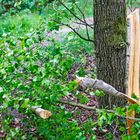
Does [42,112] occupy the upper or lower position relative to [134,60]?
lower

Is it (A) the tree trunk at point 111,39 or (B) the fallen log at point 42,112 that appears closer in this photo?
(B) the fallen log at point 42,112

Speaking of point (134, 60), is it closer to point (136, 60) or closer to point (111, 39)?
point (136, 60)

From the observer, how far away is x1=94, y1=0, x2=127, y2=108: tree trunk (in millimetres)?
4910

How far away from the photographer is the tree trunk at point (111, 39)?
4910 millimetres

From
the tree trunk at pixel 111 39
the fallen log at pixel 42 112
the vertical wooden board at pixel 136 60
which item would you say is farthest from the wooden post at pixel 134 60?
the fallen log at pixel 42 112

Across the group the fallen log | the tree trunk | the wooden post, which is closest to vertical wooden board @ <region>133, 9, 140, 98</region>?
the wooden post

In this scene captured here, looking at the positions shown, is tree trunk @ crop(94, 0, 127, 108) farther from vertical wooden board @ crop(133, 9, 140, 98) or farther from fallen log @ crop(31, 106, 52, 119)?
fallen log @ crop(31, 106, 52, 119)

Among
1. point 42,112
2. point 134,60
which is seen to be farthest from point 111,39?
point 42,112

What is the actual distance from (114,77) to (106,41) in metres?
0.43

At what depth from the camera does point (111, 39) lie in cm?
494

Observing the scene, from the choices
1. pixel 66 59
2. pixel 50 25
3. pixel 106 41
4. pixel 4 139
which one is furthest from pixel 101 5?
pixel 4 139

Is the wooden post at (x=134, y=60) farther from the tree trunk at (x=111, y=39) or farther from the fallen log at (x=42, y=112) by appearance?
the fallen log at (x=42, y=112)

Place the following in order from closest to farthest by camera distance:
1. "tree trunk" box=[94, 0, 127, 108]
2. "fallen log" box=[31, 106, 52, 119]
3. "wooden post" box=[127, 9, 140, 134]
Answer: "fallen log" box=[31, 106, 52, 119], "wooden post" box=[127, 9, 140, 134], "tree trunk" box=[94, 0, 127, 108]

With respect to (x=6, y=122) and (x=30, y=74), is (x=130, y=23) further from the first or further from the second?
(x=6, y=122)
